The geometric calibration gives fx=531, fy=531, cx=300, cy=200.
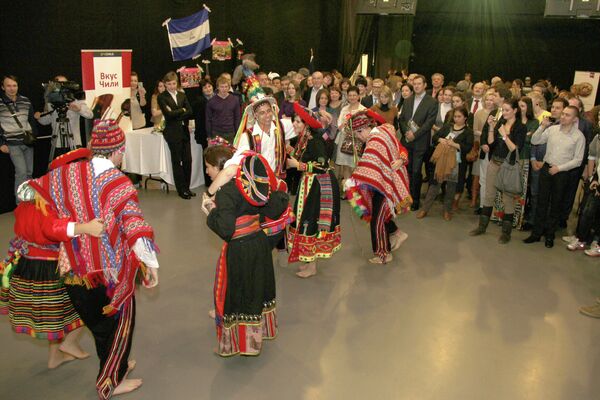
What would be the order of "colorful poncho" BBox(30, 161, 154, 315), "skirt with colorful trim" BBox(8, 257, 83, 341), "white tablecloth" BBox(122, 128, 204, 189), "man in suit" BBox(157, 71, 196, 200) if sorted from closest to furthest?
1. "colorful poncho" BBox(30, 161, 154, 315)
2. "skirt with colorful trim" BBox(8, 257, 83, 341)
3. "man in suit" BBox(157, 71, 196, 200)
4. "white tablecloth" BBox(122, 128, 204, 189)

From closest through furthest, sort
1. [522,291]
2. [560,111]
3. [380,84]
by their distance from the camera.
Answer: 1. [522,291]
2. [560,111]
3. [380,84]

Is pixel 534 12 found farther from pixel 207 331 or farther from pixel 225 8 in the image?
pixel 207 331

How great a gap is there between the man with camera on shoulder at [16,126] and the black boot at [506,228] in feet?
16.3

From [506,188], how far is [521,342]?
1.99m

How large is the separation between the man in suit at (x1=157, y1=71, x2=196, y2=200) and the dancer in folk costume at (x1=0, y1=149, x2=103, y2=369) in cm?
377

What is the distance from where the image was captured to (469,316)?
3977 mm

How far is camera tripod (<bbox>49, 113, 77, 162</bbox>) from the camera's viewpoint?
5684 millimetres

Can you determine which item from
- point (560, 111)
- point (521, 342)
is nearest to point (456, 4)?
point (560, 111)

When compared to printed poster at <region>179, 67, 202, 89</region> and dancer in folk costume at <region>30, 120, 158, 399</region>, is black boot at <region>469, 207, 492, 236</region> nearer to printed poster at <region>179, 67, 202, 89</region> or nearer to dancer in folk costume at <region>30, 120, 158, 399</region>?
dancer in folk costume at <region>30, 120, 158, 399</region>

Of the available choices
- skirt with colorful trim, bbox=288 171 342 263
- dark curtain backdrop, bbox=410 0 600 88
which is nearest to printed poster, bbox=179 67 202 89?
skirt with colorful trim, bbox=288 171 342 263

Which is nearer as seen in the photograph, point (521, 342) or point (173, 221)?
point (521, 342)

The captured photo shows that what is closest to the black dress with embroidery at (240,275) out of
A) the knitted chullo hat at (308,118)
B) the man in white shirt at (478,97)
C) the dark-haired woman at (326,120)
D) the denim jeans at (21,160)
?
the knitted chullo hat at (308,118)

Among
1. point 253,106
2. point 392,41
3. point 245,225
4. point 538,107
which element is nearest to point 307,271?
point 253,106

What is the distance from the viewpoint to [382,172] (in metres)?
4.39
